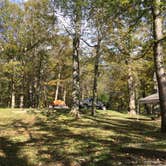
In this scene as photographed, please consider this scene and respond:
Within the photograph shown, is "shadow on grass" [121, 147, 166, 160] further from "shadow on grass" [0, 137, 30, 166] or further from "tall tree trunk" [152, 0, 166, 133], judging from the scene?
"tall tree trunk" [152, 0, 166, 133]

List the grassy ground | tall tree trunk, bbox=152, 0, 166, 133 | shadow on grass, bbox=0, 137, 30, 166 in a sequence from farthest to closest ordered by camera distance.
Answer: tall tree trunk, bbox=152, 0, 166, 133, shadow on grass, bbox=0, 137, 30, 166, the grassy ground

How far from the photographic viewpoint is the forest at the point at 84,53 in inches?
555

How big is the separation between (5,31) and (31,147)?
2730 cm

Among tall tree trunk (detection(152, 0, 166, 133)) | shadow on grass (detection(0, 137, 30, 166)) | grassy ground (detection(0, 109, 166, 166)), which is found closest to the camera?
grassy ground (detection(0, 109, 166, 166))

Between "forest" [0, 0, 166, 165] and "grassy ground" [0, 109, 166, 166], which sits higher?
"forest" [0, 0, 166, 165]

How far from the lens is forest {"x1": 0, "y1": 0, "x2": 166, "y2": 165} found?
46.2 ft

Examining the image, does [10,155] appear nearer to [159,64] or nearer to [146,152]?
[146,152]

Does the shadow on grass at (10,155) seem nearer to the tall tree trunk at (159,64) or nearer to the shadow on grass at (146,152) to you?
the shadow on grass at (146,152)

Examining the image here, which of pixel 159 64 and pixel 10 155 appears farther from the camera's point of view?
pixel 159 64

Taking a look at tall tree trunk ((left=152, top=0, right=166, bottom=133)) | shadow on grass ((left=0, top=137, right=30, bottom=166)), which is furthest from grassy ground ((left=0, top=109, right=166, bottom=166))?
tall tree trunk ((left=152, top=0, right=166, bottom=133))

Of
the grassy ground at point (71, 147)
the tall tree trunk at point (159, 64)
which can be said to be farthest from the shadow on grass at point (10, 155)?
the tall tree trunk at point (159, 64)

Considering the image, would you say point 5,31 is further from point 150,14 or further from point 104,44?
point 150,14

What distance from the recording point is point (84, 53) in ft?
82.5

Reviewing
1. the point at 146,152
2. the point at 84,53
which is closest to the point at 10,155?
the point at 146,152
